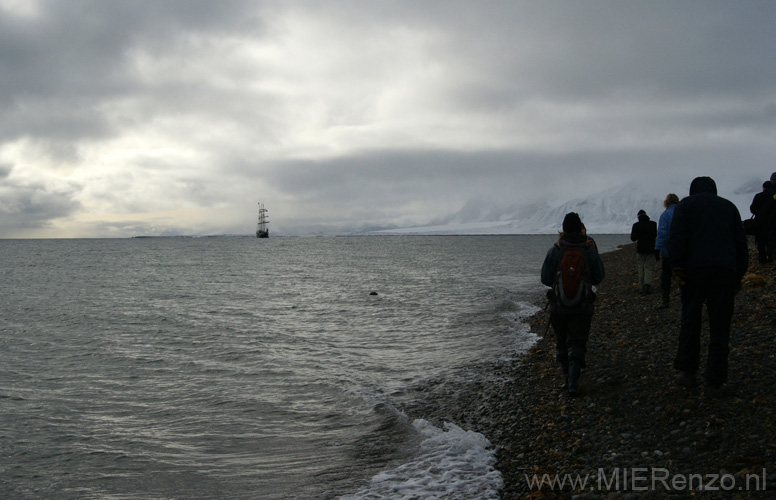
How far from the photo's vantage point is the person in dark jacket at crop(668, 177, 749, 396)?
6.80 m

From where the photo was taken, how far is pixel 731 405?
6574 mm

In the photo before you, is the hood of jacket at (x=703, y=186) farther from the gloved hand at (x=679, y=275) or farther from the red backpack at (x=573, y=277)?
the red backpack at (x=573, y=277)

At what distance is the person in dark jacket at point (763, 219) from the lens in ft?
51.6

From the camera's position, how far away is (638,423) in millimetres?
7020

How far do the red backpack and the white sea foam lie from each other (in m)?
2.72

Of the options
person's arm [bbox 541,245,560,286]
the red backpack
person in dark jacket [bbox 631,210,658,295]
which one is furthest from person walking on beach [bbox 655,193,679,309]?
person's arm [bbox 541,245,560,286]

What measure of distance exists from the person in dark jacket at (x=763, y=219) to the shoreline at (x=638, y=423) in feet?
18.6

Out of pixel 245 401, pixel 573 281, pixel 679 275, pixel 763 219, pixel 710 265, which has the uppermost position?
pixel 763 219

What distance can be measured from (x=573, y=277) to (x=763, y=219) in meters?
12.5

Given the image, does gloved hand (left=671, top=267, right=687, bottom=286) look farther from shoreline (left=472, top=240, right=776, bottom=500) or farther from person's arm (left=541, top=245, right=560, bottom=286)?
person's arm (left=541, top=245, right=560, bottom=286)

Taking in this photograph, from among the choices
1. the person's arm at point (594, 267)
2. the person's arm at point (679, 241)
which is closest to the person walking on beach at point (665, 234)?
the person's arm at point (594, 267)

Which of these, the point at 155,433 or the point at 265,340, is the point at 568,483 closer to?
the point at 155,433

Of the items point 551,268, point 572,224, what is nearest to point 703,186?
point 572,224

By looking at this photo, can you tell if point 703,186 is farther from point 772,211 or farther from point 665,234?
point 772,211
